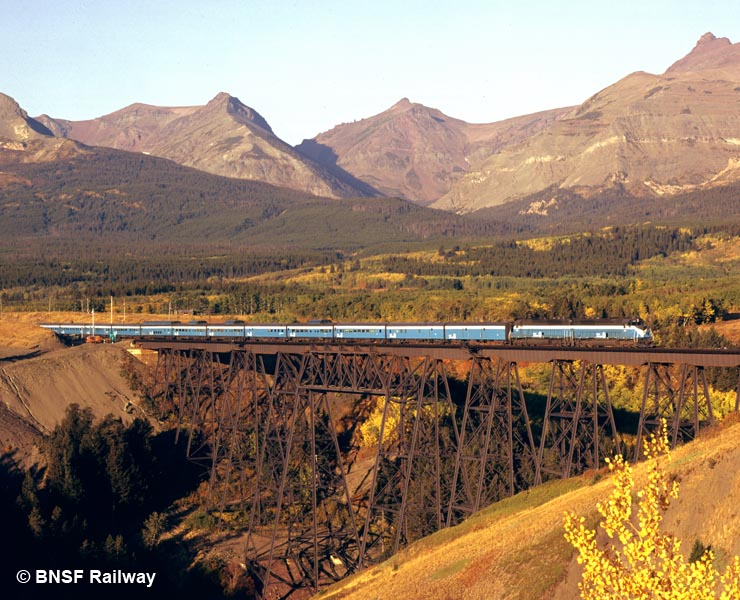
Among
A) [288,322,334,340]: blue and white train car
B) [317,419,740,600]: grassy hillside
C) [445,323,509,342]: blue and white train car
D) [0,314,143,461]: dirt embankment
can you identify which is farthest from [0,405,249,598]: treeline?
[445,323,509,342]: blue and white train car

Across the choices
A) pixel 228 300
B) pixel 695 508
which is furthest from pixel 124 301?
A: pixel 695 508

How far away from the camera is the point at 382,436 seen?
58.3 metres

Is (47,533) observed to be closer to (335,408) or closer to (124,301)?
(335,408)

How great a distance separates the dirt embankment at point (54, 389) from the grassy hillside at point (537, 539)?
3765 centimetres

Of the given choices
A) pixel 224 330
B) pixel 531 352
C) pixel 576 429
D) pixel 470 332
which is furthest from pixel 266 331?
pixel 576 429

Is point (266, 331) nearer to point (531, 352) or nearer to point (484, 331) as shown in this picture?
point (484, 331)

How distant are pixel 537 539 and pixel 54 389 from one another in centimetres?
→ 5818

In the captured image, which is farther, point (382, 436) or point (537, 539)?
point (382, 436)

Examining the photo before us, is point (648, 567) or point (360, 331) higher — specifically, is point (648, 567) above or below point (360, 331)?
above

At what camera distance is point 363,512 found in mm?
73688

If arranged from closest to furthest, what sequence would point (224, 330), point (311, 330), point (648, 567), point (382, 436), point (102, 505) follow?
point (648, 567) < point (382, 436) < point (102, 505) < point (311, 330) < point (224, 330)

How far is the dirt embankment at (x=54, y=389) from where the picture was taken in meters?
79.6

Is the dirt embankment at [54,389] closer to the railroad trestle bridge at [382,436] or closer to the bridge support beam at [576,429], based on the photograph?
the railroad trestle bridge at [382,436]

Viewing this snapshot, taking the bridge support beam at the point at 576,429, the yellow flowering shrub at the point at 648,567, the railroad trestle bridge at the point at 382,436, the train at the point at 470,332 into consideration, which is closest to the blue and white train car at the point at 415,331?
the train at the point at 470,332
